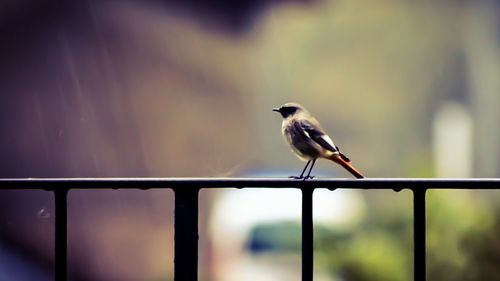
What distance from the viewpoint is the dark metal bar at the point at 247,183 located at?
1221 mm

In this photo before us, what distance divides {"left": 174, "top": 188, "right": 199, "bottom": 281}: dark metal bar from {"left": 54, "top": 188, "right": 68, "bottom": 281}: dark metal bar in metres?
0.19

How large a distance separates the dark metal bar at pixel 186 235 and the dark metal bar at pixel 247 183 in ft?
0.07

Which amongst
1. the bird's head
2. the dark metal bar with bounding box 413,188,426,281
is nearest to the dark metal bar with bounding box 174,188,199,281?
the dark metal bar with bounding box 413,188,426,281

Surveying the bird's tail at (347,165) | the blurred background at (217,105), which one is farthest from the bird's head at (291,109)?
the blurred background at (217,105)

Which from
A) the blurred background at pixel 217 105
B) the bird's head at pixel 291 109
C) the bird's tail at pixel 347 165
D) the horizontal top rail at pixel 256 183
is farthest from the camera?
the blurred background at pixel 217 105

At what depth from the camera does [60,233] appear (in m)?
1.27

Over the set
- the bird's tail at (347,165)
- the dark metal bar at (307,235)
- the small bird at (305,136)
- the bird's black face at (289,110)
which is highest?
the bird's black face at (289,110)

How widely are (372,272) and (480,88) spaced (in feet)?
10.4

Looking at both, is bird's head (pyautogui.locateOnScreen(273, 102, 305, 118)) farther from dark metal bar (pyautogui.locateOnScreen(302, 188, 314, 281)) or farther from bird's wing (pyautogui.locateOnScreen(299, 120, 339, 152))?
dark metal bar (pyautogui.locateOnScreen(302, 188, 314, 281))

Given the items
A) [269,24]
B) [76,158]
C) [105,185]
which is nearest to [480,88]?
[269,24]

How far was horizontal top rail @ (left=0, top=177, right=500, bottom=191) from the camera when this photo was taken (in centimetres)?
122

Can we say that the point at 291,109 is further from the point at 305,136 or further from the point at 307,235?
the point at 307,235

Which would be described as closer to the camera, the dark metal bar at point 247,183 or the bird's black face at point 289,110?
the dark metal bar at point 247,183

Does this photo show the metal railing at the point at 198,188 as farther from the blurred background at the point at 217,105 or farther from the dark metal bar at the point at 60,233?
the blurred background at the point at 217,105
